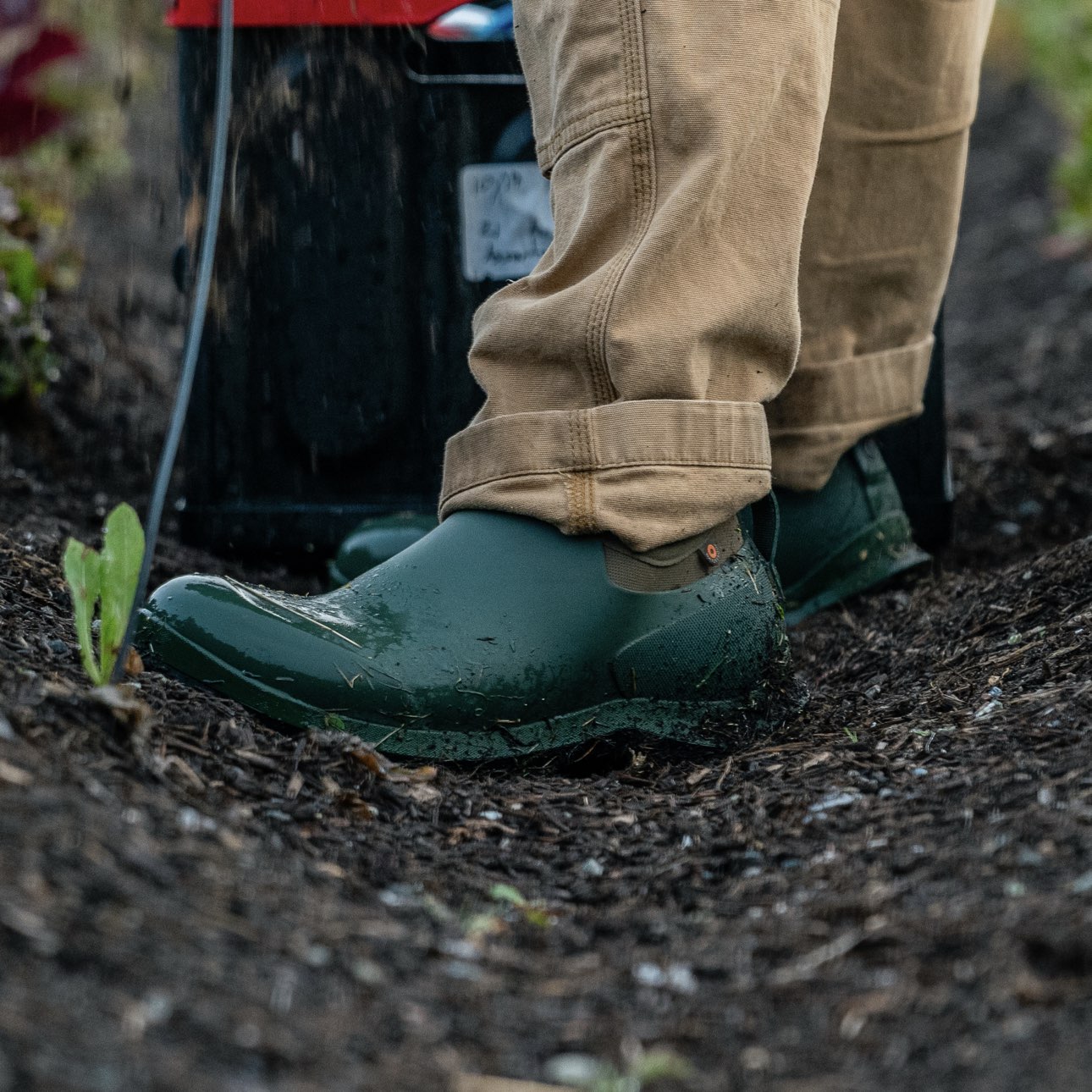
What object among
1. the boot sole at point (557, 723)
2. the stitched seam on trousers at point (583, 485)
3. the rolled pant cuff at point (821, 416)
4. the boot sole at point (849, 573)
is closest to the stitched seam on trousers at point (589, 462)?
the stitched seam on trousers at point (583, 485)

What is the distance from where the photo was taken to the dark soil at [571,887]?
2.45ft

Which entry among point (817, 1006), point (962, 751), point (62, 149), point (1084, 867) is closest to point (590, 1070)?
point (817, 1006)

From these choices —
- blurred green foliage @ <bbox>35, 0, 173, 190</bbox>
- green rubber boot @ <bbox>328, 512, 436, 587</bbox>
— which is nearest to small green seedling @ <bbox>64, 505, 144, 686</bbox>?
green rubber boot @ <bbox>328, 512, 436, 587</bbox>

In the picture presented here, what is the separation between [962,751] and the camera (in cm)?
124

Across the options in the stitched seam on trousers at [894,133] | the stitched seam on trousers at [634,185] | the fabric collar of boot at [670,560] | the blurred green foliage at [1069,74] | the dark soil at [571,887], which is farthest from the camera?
the blurred green foliage at [1069,74]

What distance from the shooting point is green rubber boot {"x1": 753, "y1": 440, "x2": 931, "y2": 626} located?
183 centimetres

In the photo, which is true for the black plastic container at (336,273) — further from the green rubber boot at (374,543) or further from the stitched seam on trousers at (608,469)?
the stitched seam on trousers at (608,469)

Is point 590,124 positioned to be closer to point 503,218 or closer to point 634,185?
point 634,185

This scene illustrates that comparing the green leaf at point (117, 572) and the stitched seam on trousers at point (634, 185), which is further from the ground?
the stitched seam on trousers at point (634, 185)

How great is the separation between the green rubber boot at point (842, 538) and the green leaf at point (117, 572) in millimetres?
958

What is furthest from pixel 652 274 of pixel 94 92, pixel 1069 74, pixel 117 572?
pixel 1069 74

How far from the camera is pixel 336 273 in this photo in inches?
79.0

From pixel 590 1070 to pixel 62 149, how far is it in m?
3.20

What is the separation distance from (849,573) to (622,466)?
0.67 m
